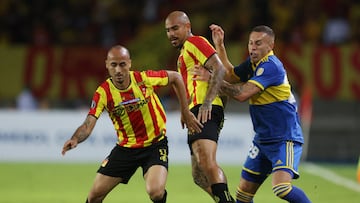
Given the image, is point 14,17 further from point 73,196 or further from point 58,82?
point 73,196

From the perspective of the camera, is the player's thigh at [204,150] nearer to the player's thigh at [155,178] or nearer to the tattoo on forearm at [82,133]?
the player's thigh at [155,178]

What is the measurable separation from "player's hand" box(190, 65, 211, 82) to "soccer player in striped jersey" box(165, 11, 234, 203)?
0.07m

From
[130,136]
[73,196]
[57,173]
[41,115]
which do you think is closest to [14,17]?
[41,115]

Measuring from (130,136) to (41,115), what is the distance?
9.53 metres

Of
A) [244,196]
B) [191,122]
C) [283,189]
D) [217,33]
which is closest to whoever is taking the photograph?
[283,189]

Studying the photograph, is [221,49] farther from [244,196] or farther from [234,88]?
[244,196]

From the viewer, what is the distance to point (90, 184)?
13.8 meters

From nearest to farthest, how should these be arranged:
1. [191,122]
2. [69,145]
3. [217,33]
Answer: [69,145]
[191,122]
[217,33]

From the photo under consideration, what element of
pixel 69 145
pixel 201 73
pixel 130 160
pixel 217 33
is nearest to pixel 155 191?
pixel 130 160

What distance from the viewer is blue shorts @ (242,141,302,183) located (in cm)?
834

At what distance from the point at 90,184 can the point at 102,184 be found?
5.22 m

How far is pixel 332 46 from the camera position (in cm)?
2052

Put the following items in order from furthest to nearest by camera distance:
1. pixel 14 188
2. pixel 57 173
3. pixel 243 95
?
1. pixel 57 173
2. pixel 14 188
3. pixel 243 95

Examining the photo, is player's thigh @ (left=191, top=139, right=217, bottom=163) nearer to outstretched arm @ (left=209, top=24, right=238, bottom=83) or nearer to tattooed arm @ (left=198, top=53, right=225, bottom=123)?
tattooed arm @ (left=198, top=53, right=225, bottom=123)
